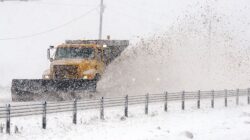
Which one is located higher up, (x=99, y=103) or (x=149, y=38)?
(x=149, y=38)

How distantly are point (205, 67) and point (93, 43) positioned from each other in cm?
1569

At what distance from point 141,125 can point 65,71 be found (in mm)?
9187

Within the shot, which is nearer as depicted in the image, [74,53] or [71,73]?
[71,73]

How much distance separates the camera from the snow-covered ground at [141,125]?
17047mm

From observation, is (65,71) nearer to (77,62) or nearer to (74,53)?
(77,62)

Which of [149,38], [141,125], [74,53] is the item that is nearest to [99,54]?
[74,53]

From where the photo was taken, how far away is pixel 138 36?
243 ft

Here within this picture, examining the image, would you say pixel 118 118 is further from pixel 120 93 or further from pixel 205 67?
pixel 205 67

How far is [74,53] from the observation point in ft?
93.8

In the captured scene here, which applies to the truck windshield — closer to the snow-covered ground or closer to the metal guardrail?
the metal guardrail

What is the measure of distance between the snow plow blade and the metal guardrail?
166cm

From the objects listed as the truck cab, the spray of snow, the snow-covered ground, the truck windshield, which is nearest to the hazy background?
the spray of snow

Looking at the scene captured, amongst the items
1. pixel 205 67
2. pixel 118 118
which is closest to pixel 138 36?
pixel 205 67

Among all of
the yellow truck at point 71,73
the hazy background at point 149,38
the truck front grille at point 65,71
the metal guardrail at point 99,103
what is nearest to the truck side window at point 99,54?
the yellow truck at point 71,73
